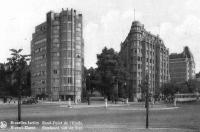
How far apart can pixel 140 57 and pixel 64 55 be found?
99.8ft

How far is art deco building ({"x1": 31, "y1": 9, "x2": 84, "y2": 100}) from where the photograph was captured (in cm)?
12444

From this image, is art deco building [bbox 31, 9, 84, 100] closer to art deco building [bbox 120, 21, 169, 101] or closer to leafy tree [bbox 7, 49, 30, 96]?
art deco building [bbox 120, 21, 169, 101]

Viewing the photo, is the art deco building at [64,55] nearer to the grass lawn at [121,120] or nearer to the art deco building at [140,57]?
the art deco building at [140,57]

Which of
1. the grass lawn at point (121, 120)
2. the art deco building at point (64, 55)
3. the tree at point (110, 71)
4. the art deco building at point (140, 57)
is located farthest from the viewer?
the art deco building at point (140, 57)

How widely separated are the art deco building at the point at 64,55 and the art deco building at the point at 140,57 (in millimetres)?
19885

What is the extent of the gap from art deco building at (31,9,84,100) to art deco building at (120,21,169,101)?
1988 cm

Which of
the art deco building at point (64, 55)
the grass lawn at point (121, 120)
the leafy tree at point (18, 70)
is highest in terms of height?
the art deco building at point (64, 55)

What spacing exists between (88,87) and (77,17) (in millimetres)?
31762

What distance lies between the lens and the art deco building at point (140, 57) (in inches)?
5310

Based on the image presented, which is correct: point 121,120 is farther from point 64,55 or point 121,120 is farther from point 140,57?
point 140,57

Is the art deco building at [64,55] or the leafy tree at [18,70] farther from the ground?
the art deco building at [64,55]

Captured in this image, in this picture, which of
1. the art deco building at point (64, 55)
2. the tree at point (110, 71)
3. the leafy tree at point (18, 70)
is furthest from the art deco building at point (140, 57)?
the leafy tree at point (18, 70)

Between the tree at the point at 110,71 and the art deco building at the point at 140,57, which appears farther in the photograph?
the art deco building at the point at 140,57

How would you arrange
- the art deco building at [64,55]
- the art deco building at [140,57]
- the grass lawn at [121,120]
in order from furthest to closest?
1. the art deco building at [140,57]
2. the art deco building at [64,55]
3. the grass lawn at [121,120]
